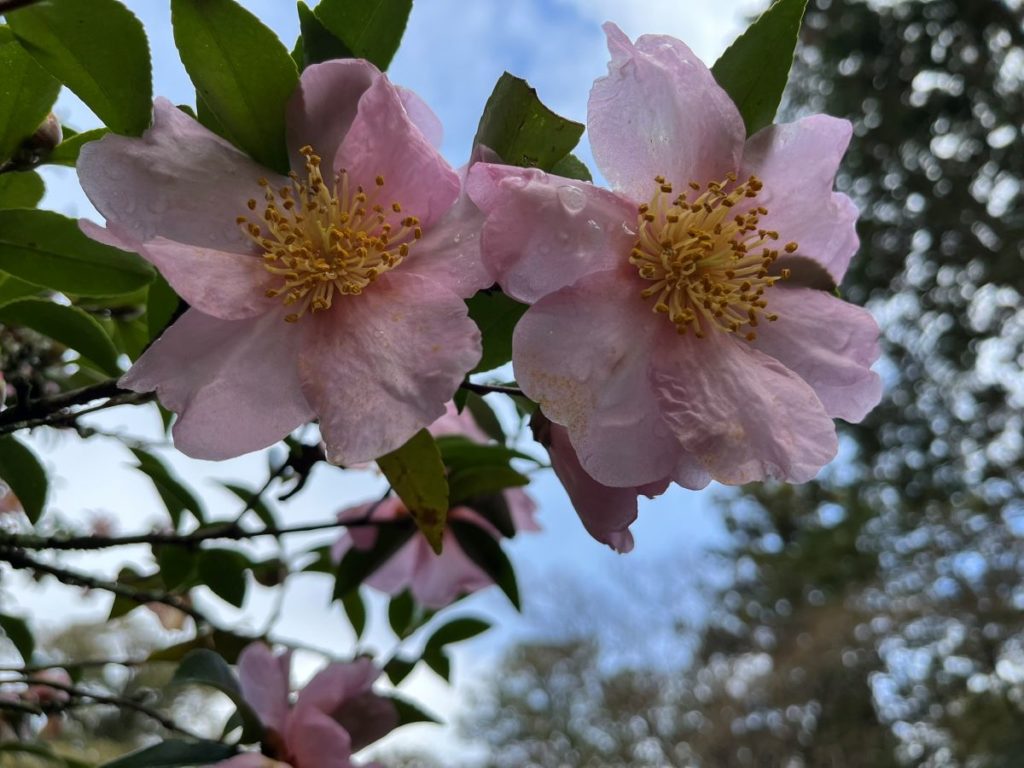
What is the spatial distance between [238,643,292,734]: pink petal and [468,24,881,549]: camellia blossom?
0.32 m

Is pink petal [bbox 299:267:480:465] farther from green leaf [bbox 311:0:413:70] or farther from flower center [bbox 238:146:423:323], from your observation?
green leaf [bbox 311:0:413:70]

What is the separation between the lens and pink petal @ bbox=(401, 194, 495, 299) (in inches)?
18.6

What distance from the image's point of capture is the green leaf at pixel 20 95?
1.78ft

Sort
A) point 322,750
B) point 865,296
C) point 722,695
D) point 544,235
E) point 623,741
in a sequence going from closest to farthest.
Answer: point 544,235 < point 322,750 < point 865,296 < point 722,695 < point 623,741

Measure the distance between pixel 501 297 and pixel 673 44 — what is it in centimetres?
17

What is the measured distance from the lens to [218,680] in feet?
2.22

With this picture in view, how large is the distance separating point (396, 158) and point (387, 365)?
0.38ft

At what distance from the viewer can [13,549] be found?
0.69 m

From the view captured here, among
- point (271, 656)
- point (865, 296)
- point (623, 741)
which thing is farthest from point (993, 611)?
point (271, 656)

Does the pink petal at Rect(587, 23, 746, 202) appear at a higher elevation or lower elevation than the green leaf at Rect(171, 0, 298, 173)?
higher

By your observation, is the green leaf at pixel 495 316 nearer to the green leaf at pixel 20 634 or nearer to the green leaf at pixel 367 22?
the green leaf at pixel 367 22

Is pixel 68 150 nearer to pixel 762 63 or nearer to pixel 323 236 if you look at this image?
pixel 323 236

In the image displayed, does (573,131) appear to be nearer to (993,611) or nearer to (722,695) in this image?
(993,611)

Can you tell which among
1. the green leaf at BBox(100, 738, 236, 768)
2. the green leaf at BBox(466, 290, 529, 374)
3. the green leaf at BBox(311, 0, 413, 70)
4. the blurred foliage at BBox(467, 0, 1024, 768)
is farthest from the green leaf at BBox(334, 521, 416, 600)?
the blurred foliage at BBox(467, 0, 1024, 768)
